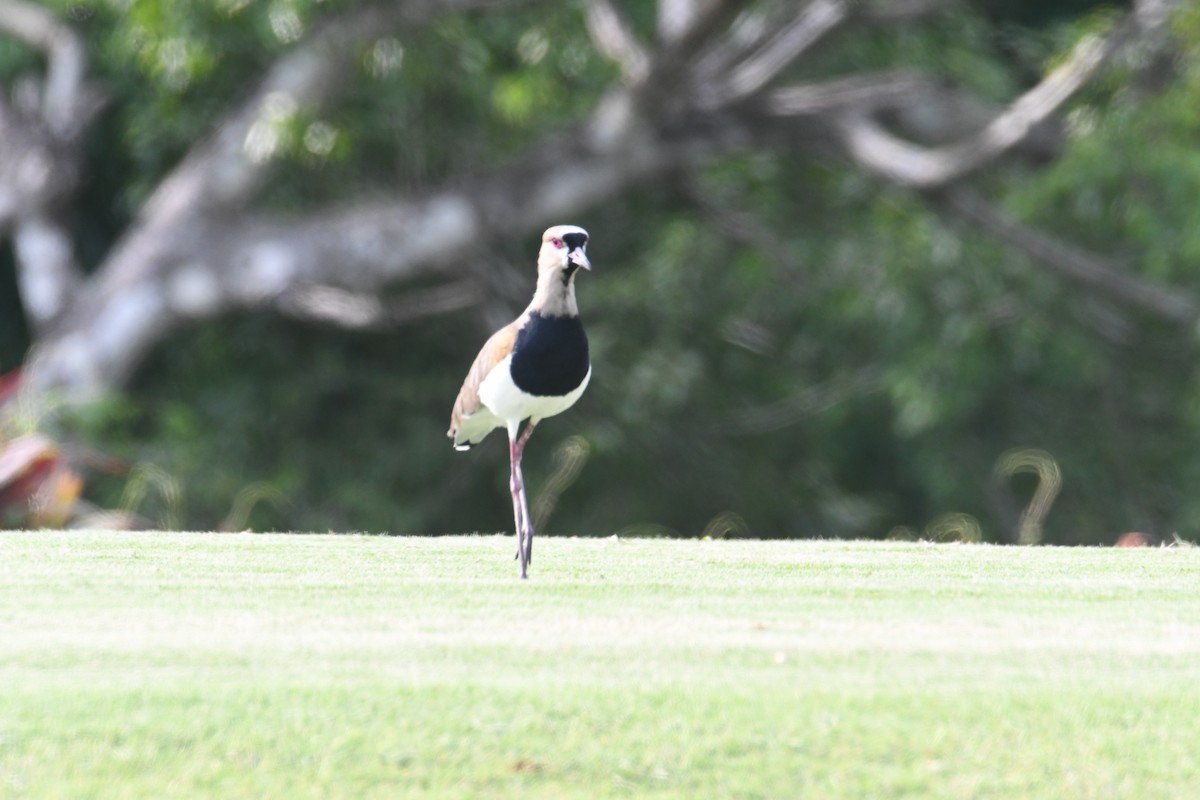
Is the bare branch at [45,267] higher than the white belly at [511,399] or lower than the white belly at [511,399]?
higher

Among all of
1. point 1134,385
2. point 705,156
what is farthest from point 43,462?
point 1134,385

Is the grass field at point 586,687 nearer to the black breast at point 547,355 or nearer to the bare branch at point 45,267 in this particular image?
the black breast at point 547,355

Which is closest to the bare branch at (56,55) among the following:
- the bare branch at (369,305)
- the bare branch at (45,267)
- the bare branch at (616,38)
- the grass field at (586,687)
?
the bare branch at (45,267)

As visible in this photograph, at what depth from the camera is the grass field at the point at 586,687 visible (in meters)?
4.23

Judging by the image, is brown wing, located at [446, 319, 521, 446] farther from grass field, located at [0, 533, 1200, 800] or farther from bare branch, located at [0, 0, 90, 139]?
bare branch, located at [0, 0, 90, 139]

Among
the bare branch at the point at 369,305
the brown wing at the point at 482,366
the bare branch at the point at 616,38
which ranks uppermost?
the bare branch at the point at 616,38

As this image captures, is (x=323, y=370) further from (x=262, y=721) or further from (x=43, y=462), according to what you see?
(x=262, y=721)

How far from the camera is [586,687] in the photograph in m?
4.66

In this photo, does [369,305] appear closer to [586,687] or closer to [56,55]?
[56,55]

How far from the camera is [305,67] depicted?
46.4ft

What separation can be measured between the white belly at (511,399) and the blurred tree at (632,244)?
22.2 ft

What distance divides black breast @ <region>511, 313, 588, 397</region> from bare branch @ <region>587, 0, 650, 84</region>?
799 cm

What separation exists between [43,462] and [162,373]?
785 centimetres

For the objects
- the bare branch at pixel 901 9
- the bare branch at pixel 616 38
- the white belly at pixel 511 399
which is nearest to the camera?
the white belly at pixel 511 399
